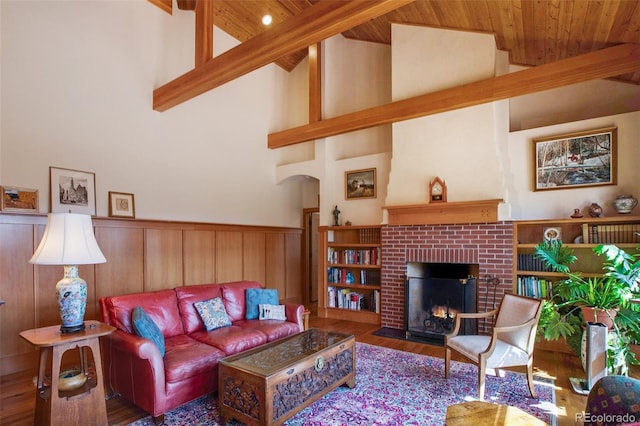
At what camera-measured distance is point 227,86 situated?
19.2 ft

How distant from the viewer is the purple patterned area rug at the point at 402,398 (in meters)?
2.56

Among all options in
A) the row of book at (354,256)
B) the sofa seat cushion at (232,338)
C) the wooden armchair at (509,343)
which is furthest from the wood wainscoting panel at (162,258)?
the wooden armchair at (509,343)

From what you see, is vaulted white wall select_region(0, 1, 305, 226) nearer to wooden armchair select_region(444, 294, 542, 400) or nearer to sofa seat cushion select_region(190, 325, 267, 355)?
sofa seat cushion select_region(190, 325, 267, 355)

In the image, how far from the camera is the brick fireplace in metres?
4.26

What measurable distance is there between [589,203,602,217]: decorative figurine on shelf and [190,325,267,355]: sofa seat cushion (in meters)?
4.01

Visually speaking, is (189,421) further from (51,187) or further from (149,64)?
(149,64)

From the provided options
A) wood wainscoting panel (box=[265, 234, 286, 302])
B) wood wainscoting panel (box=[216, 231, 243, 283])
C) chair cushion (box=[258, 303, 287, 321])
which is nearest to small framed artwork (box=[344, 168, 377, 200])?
wood wainscoting panel (box=[265, 234, 286, 302])

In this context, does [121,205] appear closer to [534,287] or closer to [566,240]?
[534,287]

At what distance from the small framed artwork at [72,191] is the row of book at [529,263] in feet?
17.9

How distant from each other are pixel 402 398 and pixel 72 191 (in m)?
4.24

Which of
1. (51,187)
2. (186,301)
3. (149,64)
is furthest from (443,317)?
(149,64)

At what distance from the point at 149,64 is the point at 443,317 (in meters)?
5.52

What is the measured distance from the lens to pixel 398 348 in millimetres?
4203

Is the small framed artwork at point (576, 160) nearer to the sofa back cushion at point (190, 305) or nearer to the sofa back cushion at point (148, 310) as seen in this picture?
the sofa back cushion at point (190, 305)
